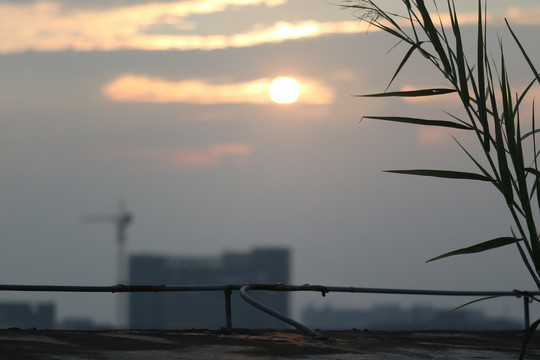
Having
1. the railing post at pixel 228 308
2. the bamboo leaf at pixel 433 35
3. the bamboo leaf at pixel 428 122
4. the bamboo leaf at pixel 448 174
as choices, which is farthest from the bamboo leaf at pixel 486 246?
the railing post at pixel 228 308

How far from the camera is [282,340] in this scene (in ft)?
30.9

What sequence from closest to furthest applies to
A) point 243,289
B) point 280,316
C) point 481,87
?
point 481,87
point 280,316
point 243,289

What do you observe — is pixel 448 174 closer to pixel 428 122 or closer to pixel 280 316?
pixel 428 122

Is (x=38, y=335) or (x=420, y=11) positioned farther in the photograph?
(x=38, y=335)

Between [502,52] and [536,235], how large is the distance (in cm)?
109

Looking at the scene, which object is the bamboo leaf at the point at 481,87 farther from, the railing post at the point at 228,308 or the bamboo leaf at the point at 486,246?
the railing post at the point at 228,308

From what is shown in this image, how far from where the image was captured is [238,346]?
28.6ft

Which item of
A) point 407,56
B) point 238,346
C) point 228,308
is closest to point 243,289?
point 228,308

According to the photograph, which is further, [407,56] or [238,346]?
[238,346]

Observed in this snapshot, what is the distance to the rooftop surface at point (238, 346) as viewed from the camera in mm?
7738

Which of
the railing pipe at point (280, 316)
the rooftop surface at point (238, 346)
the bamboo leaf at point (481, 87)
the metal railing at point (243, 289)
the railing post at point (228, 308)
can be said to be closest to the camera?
the bamboo leaf at point (481, 87)

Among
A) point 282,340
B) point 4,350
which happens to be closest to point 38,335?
point 4,350

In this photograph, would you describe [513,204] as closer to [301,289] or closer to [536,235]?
[536,235]

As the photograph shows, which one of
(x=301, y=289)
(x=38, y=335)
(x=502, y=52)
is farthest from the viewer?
(x=301, y=289)
